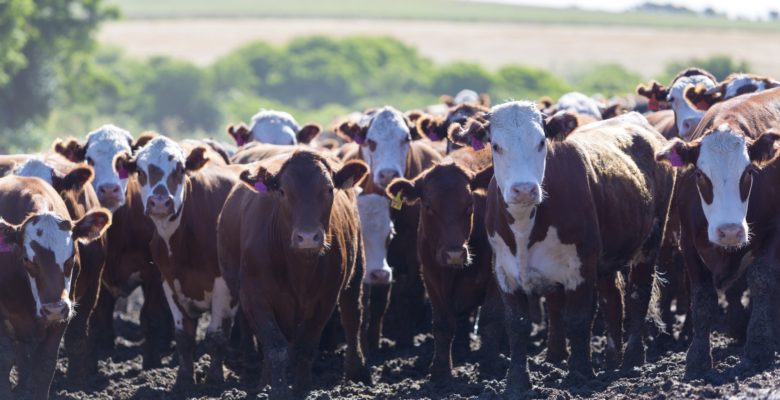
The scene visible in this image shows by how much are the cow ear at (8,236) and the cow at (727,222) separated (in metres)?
4.54

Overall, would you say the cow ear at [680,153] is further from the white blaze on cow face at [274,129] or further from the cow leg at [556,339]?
the white blaze on cow face at [274,129]

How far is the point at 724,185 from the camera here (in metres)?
9.46

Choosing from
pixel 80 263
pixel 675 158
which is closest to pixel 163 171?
pixel 80 263

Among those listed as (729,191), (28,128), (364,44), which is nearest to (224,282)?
(729,191)

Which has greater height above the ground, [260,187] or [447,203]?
[260,187]

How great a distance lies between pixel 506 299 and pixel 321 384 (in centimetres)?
197

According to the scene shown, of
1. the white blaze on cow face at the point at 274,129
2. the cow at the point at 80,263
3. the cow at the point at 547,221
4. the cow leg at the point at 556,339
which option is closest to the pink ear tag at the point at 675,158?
the cow at the point at 547,221

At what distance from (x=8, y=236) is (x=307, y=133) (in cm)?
638

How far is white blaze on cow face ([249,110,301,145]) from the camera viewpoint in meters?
16.2

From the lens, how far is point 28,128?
33281mm

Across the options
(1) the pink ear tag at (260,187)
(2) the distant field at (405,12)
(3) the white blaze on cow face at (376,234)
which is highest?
(2) the distant field at (405,12)

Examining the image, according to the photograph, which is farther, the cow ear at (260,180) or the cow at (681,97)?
the cow at (681,97)

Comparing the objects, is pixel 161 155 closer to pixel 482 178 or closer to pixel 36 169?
pixel 36 169

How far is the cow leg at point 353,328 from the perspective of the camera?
1114 cm
